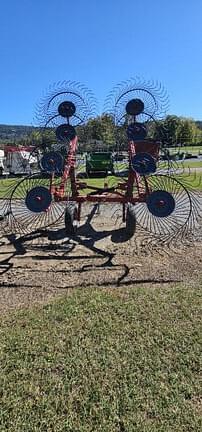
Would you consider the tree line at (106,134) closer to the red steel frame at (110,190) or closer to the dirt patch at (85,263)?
the red steel frame at (110,190)

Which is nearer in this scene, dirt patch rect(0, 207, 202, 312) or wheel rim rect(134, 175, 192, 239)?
dirt patch rect(0, 207, 202, 312)

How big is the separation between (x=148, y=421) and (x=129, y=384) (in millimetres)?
334

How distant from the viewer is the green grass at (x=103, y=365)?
226cm

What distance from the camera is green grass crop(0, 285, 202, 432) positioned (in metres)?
2.26

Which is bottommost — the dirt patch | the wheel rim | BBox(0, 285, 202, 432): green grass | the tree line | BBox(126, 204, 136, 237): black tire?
BBox(0, 285, 202, 432): green grass

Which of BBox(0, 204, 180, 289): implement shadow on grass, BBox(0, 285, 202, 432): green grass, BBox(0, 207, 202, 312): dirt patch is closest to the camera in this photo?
BBox(0, 285, 202, 432): green grass

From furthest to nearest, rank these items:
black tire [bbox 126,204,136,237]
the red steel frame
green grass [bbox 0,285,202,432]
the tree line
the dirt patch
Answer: the tree line < black tire [bbox 126,204,136,237] < the red steel frame < the dirt patch < green grass [bbox 0,285,202,432]

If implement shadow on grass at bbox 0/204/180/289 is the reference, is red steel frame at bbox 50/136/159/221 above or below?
above

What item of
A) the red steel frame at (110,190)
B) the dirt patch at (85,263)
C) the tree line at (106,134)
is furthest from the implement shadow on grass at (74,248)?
the tree line at (106,134)

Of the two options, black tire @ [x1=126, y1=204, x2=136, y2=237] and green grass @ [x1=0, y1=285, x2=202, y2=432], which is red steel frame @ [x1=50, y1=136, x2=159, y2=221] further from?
green grass @ [x1=0, y1=285, x2=202, y2=432]

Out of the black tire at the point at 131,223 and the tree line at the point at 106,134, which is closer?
the black tire at the point at 131,223

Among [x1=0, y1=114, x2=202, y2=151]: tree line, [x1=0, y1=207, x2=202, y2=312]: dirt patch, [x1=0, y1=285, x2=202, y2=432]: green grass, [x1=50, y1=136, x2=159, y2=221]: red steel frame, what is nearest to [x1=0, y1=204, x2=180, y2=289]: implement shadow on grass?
[x1=0, y1=207, x2=202, y2=312]: dirt patch

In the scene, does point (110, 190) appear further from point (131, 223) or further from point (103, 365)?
point (103, 365)

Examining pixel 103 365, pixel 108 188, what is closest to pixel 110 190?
pixel 108 188
